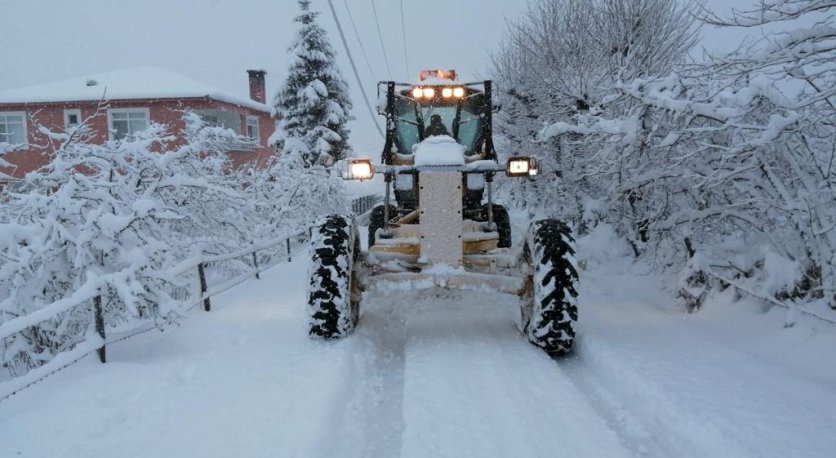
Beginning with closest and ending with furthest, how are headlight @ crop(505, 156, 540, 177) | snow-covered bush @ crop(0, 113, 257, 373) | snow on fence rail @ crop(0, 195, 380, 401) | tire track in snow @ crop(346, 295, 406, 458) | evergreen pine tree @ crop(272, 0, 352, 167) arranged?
→ tire track in snow @ crop(346, 295, 406, 458) → snow on fence rail @ crop(0, 195, 380, 401) → snow-covered bush @ crop(0, 113, 257, 373) → headlight @ crop(505, 156, 540, 177) → evergreen pine tree @ crop(272, 0, 352, 167)

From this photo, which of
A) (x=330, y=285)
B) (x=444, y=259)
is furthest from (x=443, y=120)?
(x=330, y=285)

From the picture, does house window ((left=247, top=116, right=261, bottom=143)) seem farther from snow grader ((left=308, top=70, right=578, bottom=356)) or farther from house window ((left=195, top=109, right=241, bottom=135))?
snow grader ((left=308, top=70, right=578, bottom=356))

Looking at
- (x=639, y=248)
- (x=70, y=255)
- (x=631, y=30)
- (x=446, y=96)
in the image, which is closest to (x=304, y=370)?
(x=70, y=255)

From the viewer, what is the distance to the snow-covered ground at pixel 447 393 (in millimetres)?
3576

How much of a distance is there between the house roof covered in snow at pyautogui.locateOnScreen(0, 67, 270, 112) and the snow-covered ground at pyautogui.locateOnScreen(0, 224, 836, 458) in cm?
2370

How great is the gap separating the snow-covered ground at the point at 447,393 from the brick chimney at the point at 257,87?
31.0 m

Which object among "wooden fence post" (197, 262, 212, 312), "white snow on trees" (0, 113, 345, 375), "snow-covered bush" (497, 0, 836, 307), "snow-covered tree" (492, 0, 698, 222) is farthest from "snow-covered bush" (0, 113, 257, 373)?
"snow-covered tree" (492, 0, 698, 222)

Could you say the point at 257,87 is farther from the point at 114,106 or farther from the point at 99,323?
the point at 99,323

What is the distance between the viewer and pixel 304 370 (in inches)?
189

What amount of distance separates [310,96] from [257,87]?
10624mm

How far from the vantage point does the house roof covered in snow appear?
88.3 feet

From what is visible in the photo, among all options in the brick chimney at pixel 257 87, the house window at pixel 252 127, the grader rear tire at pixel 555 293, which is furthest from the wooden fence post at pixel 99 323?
the brick chimney at pixel 257 87

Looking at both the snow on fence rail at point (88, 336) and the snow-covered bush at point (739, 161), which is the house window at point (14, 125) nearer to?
the snow on fence rail at point (88, 336)

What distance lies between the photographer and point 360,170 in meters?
5.99
